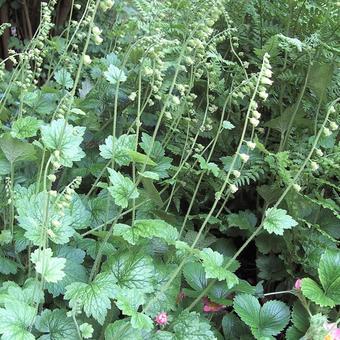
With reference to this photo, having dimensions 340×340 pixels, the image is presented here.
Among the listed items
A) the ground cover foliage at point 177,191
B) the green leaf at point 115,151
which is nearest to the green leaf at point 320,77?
the ground cover foliage at point 177,191

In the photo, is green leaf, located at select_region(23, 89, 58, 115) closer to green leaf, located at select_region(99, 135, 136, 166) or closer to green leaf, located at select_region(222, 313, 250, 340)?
green leaf, located at select_region(99, 135, 136, 166)

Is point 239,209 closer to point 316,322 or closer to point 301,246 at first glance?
point 301,246

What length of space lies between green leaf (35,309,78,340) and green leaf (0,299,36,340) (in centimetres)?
5

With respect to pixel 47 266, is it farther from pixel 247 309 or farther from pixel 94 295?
pixel 247 309

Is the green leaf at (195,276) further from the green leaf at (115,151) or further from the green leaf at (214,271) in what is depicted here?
the green leaf at (115,151)

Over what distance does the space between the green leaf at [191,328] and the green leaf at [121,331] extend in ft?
0.31

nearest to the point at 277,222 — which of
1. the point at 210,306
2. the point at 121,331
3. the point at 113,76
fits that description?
the point at 210,306

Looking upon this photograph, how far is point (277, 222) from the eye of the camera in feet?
3.64

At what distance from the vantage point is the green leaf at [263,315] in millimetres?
1173

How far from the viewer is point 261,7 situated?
162 cm

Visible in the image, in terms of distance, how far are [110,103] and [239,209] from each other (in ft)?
1.72

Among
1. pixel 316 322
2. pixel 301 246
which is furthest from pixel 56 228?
pixel 301 246

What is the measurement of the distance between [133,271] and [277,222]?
0.32 meters

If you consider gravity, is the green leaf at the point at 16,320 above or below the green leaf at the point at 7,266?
above
